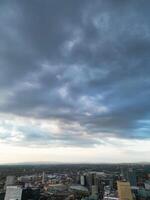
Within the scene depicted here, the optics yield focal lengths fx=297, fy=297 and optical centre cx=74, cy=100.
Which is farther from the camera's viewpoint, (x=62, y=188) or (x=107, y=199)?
(x=62, y=188)

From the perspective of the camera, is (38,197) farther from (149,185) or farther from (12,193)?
(149,185)

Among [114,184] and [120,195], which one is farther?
[114,184]

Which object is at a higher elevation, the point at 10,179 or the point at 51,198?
the point at 10,179

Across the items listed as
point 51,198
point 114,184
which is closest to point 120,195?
point 51,198

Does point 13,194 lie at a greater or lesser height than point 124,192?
lesser

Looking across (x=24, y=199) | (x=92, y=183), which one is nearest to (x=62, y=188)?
(x=92, y=183)

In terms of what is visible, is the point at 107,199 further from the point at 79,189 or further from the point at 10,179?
the point at 10,179

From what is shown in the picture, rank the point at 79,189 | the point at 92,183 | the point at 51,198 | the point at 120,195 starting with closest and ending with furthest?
the point at 120,195 → the point at 51,198 → the point at 79,189 → the point at 92,183

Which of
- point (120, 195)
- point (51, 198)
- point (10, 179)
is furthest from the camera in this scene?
point (10, 179)

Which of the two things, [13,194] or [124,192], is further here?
[124,192]
